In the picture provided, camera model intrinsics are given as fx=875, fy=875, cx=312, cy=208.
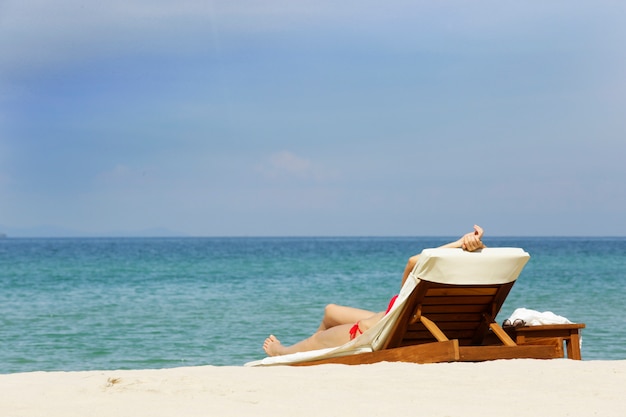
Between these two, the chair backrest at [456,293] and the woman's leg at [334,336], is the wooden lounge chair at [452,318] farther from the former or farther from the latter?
the woman's leg at [334,336]

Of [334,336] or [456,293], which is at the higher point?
[456,293]

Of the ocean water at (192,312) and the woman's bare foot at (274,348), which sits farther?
the ocean water at (192,312)

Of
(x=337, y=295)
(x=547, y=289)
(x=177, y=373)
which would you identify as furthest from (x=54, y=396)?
(x=547, y=289)

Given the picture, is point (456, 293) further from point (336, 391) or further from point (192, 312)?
point (192, 312)

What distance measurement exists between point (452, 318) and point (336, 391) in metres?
1.57

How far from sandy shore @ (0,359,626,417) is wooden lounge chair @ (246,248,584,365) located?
17 centimetres

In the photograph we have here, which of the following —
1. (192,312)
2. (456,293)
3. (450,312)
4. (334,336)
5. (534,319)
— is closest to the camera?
(456,293)

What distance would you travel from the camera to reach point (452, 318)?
254 inches

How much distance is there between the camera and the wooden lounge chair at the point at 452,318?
590 centimetres

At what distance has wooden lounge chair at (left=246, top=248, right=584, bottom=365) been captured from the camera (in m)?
5.90

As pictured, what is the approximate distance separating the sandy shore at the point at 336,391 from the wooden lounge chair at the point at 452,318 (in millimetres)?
167

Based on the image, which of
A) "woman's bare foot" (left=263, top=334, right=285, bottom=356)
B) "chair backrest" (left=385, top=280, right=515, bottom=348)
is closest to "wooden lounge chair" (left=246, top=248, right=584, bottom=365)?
"chair backrest" (left=385, top=280, right=515, bottom=348)

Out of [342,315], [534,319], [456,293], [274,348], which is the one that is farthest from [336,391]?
[274,348]

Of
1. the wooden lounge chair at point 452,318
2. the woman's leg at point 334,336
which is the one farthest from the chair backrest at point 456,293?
the woman's leg at point 334,336
